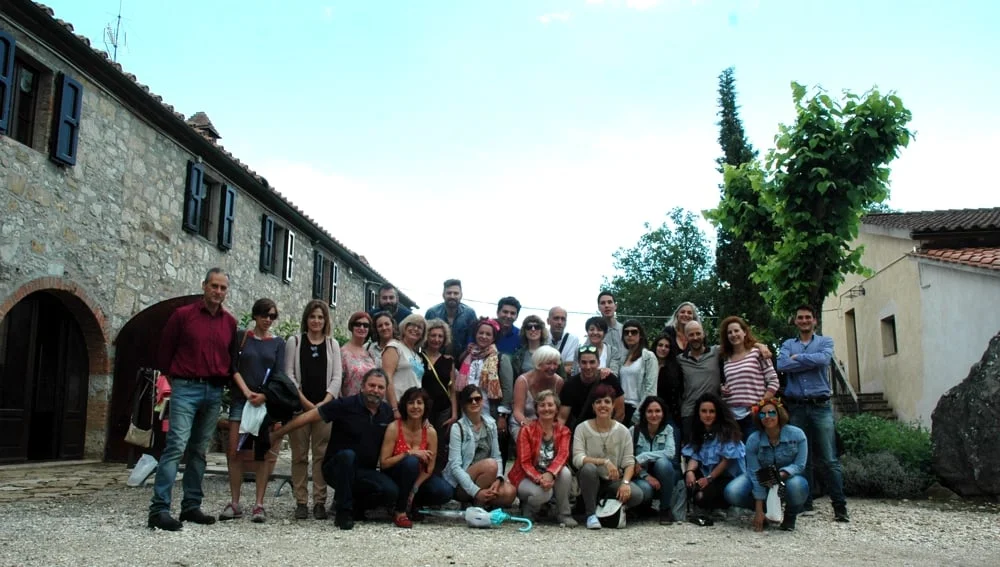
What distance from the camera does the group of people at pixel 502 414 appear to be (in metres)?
5.54

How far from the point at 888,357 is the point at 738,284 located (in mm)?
7785

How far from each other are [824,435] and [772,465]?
849mm

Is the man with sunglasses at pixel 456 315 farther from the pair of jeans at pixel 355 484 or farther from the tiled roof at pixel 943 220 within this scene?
the tiled roof at pixel 943 220

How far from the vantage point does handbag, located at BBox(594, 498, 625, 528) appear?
5812mm

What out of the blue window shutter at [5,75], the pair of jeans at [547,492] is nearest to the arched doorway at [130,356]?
the blue window shutter at [5,75]

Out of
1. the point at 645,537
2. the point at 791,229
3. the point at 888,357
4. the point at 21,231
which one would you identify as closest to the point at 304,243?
the point at 21,231

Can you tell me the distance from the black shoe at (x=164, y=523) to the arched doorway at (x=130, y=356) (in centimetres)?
553

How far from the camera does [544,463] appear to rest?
602cm

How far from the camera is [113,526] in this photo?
530cm

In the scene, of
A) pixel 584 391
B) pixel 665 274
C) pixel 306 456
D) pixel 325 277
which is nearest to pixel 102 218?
pixel 306 456

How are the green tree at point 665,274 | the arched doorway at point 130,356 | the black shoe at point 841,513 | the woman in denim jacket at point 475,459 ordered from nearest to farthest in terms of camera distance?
the woman in denim jacket at point 475,459
the black shoe at point 841,513
the arched doorway at point 130,356
the green tree at point 665,274

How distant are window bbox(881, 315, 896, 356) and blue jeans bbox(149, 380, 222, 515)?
14.3m

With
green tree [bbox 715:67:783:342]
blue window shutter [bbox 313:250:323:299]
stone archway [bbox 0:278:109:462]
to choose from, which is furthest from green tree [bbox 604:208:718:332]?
stone archway [bbox 0:278:109:462]

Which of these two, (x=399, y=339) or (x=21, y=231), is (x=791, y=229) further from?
(x=21, y=231)
